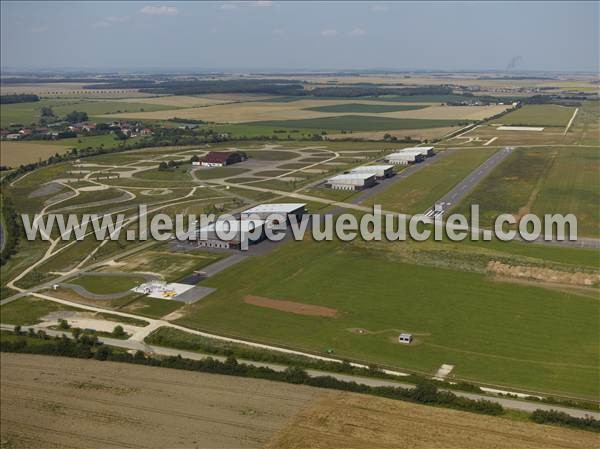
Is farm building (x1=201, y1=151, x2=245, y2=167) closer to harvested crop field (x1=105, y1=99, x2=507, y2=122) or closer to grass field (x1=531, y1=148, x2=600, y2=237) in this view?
grass field (x1=531, y1=148, x2=600, y2=237)

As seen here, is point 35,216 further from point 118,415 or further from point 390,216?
point 118,415

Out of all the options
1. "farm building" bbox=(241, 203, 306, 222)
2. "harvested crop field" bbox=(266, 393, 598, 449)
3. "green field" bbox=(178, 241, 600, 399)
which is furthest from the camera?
"farm building" bbox=(241, 203, 306, 222)

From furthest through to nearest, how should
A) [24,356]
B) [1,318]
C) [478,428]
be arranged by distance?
[1,318] → [24,356] → [478,428]

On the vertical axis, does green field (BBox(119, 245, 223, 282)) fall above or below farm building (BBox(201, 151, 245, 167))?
below

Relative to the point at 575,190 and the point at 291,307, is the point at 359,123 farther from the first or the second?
the point at 291,307

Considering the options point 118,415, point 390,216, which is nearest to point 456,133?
point 390,216

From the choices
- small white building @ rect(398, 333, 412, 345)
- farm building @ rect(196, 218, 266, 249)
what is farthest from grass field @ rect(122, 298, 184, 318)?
small white building @ rect(398, 333, 412, 345)
